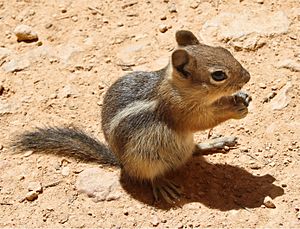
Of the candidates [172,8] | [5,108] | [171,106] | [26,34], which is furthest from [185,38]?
[26,34]

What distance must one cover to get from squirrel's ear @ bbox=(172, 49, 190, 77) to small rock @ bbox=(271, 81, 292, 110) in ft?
2.63

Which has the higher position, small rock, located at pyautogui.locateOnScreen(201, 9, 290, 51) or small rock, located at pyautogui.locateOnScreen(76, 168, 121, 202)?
small rock, located at pyautogui.locateOnScreen(201, 9, 290, 51)

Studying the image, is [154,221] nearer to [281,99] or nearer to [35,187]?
[35,187]

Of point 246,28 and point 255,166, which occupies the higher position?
point 246,28

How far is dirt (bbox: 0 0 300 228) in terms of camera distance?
339 centimetres

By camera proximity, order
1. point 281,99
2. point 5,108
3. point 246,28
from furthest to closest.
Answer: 1. point 246,28
2. point 5,108
3. point 281,99

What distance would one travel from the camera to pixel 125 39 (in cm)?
454

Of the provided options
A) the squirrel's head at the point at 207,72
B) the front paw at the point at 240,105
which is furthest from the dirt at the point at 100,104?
the squirrel's head at the point at 207,72

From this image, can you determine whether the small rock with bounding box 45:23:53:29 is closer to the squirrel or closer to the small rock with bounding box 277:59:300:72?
the squirrel

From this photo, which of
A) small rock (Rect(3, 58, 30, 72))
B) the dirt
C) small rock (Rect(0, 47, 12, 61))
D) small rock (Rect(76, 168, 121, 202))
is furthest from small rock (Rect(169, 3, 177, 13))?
small rock (Rect(76, 168, 121, 202))

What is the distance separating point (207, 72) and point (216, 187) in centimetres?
72

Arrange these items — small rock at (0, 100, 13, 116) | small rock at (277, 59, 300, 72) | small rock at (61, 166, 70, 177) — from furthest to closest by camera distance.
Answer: small rock at (0, 100, 13, 116)
small rock at (277, 59, 300, 72)
small rock at (61, 166, 70, 177)

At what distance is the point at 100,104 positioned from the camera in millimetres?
4102

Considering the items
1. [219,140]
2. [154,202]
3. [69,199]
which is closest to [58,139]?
[69,199]
